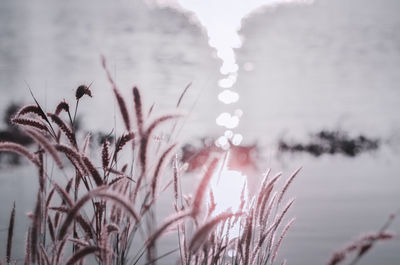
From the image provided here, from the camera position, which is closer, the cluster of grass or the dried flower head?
the cluster of grass

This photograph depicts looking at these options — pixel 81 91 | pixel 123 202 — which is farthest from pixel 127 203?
pixel 81 91

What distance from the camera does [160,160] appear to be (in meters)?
1.65

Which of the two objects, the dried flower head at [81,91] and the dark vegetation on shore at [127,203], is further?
the dried flower head at [81,91]

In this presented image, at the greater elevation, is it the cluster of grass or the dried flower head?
the dried flower head

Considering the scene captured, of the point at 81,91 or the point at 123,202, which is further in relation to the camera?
the point at 81,91

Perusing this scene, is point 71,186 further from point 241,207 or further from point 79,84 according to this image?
point 241,207

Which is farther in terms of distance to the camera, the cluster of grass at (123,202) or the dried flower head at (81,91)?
the dried flower head at (81,91)

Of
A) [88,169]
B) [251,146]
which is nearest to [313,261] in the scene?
[88,169]

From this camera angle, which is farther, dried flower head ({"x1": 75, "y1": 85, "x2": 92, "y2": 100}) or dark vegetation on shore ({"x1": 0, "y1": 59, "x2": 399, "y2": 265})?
dried flower head ({"x1": 75, "y1": 85, "x2": 92, "y2": 100})

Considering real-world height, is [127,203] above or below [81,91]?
below

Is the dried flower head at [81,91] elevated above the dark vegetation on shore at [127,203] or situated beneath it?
elevated above

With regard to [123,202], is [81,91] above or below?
above

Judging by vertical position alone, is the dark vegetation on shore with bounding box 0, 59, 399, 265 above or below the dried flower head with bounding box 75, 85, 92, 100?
below

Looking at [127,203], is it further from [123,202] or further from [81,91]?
[81,91]
